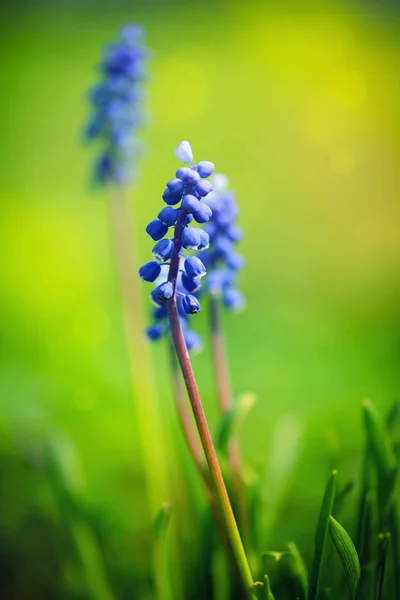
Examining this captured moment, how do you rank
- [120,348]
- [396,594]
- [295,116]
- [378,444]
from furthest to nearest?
1. [295,116]
2. [120,348]
3. [396,594]
4. [378,444]

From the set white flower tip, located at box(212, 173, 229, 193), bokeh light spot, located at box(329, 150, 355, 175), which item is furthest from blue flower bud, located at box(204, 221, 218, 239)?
Answer: bokeh light spot, located at box(329, 150, 355, 175)

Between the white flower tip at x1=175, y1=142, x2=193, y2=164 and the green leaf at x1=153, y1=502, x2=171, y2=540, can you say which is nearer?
the white flower tip at x1=175, y1=142, x2=193, y2=164

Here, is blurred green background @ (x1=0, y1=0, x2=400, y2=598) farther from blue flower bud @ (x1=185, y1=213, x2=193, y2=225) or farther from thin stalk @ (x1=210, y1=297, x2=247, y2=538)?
blue flower bud @ (x1=185, y1=213, x2=193, y2=225)

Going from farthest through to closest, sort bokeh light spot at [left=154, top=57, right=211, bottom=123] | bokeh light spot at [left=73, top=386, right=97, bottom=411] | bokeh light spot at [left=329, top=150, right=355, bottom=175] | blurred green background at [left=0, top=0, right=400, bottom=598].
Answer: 1. bokeh light spot at [left=154, top=57, right=211, bottom=123]
2. bokeh light spot at [left=329, top=150, right=355, bottom=175]
3. bokeh light spot at [left=73, top=386, right=97, bottom=411]
4. blurred green background at [left=0, top=0, right=400, bottom=598]

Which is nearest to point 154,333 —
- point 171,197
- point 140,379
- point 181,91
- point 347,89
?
point 171,197

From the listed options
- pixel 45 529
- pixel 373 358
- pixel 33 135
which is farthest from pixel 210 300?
pixel 33 135

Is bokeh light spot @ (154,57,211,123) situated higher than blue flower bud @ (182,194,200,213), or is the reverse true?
bokeh light spot @ (154,57,211,123)

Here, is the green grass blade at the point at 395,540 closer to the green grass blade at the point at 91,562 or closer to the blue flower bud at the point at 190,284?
the blue flower bud at the point at 190,284

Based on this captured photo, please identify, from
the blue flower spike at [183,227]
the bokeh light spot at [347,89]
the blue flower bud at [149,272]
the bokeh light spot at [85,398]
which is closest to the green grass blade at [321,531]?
the blue flower spike at [183,227]

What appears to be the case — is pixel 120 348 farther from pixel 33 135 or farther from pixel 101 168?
pixel 33 135
